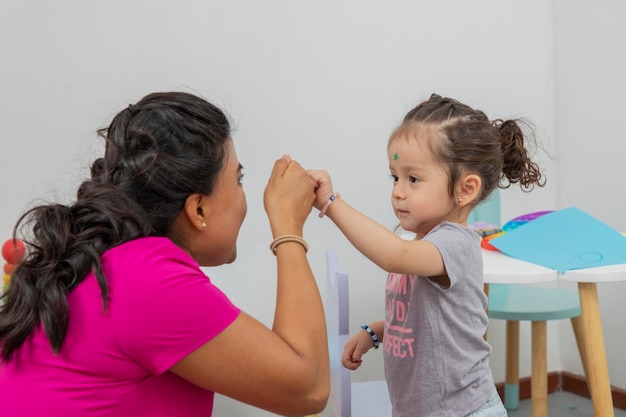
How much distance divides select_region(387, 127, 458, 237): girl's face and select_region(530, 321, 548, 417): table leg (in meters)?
0.98

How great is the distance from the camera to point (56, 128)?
186 cm

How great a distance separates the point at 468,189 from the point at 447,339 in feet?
0.89

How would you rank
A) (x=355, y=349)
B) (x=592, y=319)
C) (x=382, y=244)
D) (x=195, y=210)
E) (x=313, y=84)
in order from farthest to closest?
1. (x=313, y=84)
2. (x=592, y=319)
3. (x=355, y=349)
4. (x=382, y=244)
5. (x=195, y=210)

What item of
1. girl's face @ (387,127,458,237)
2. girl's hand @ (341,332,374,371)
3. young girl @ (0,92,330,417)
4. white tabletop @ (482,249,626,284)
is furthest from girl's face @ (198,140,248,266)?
white tabletop @ (482,249,626,284)

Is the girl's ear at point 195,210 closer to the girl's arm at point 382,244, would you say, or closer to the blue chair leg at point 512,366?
the girl's arm at point 382,244

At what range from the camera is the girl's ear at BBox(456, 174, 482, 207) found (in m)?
1.21

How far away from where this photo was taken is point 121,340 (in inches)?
33.4

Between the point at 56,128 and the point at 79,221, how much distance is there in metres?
1.03

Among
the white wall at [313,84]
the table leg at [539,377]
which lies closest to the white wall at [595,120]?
the white wall at [313,84]

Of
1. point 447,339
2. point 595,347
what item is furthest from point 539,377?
point 447,339

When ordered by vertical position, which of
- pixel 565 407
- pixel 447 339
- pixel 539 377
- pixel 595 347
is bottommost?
pixel 565 407

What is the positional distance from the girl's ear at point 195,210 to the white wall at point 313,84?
0.97m

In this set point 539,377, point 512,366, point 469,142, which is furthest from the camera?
point 512,366

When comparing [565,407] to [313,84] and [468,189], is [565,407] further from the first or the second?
[468,189]
